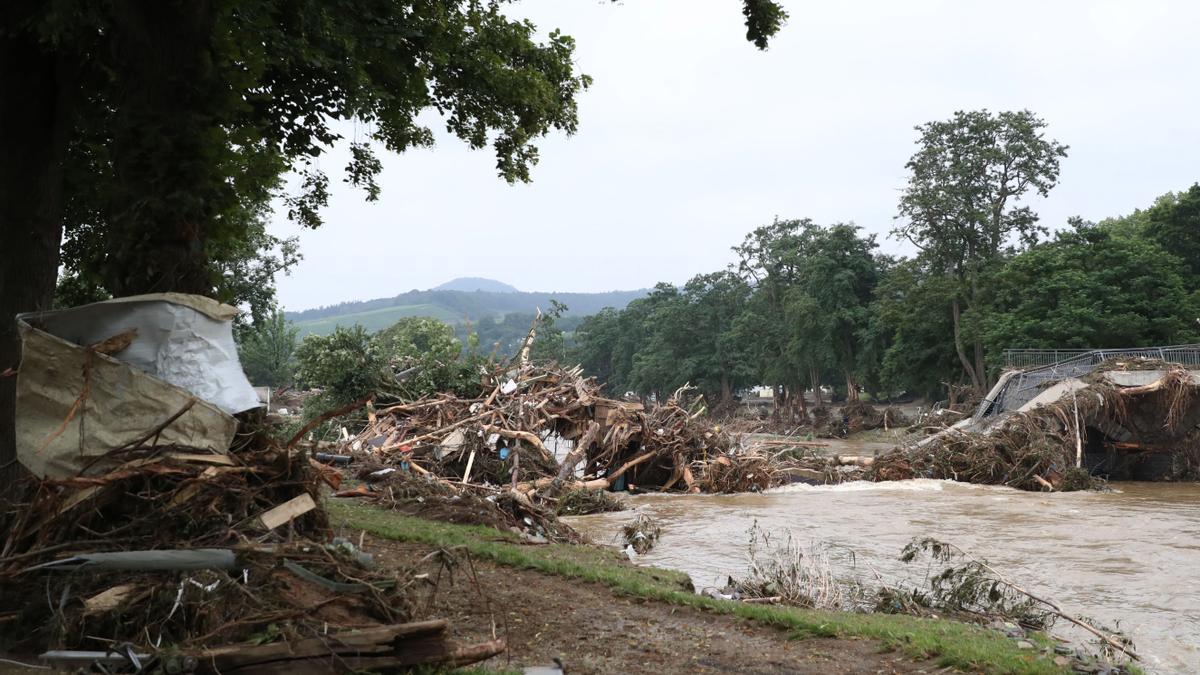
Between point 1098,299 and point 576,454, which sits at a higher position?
point 1098,299

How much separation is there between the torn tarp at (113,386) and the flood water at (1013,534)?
21.9ft

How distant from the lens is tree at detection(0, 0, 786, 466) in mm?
6508

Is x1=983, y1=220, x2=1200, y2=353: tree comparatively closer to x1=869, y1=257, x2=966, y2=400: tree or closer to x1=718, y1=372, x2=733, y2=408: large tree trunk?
x1=869, y1=257, x2=966, y2=400: tree

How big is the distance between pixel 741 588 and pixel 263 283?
947 inches

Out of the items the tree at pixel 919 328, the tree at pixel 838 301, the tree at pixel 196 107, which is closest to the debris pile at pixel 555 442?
the tree at pixel 196 107

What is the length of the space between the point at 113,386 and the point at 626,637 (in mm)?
3942

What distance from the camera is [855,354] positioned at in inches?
2299

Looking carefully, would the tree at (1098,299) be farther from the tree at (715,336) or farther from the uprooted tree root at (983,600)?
the uprooted tree root at (983,600)

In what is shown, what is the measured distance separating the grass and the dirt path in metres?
0.15

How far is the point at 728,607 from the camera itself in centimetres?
750

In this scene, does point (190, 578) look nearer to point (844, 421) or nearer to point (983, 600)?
point (983, 600)

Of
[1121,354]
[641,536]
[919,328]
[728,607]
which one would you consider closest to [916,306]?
[919,328]

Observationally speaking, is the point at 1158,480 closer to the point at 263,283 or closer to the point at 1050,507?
the point at 1050,507

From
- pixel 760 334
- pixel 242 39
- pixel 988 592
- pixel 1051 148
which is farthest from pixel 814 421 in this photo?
pixel 242 39
